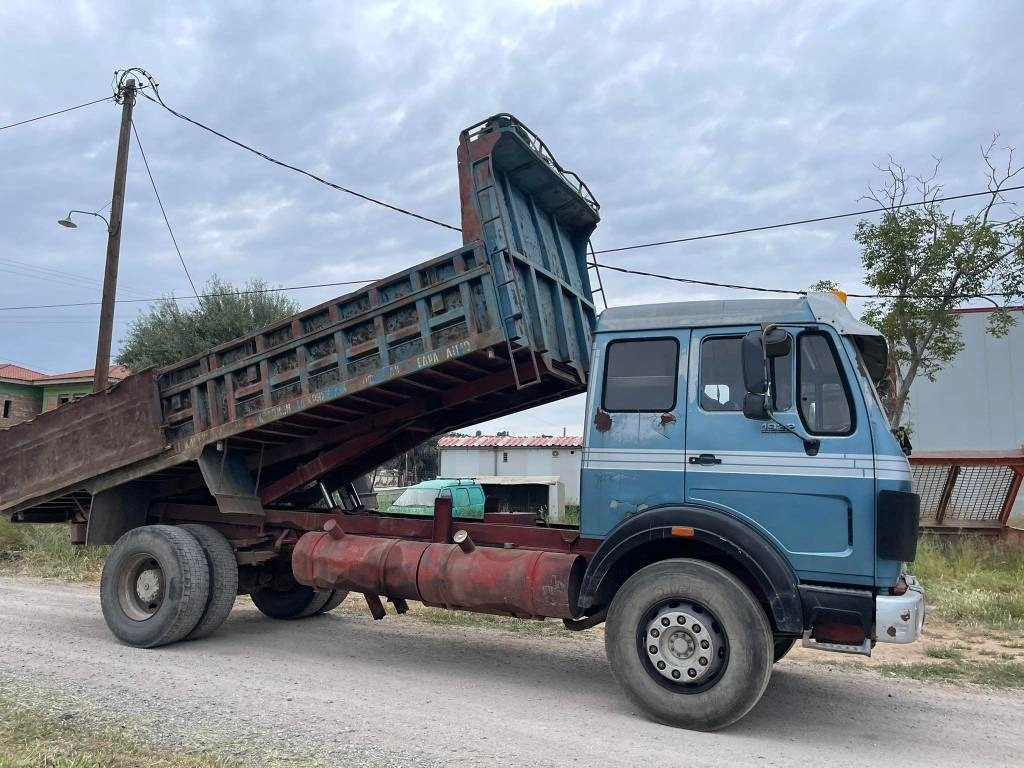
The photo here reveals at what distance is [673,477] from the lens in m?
5.57

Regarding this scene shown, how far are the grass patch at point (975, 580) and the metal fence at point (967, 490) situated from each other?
0.39m

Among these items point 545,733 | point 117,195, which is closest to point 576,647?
point 545,733

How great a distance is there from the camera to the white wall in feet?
95.8

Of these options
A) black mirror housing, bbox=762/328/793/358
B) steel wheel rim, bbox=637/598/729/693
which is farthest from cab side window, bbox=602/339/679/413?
steel wheel rim, bbox=637/598/729/693

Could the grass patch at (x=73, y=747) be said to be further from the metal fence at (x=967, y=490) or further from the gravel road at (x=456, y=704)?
the metal fence at (x=967, y=490)

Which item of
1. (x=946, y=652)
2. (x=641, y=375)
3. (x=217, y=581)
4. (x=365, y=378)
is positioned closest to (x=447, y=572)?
(x=365, y=378)

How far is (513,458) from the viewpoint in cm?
2984

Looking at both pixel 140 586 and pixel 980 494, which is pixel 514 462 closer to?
pixel 980 494

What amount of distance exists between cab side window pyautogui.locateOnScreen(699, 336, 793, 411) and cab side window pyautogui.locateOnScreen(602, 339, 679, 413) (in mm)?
206

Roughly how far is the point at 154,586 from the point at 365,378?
2.93 m

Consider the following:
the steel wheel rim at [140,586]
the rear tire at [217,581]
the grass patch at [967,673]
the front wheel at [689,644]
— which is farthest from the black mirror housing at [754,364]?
the steel wheel rim at [140,586]

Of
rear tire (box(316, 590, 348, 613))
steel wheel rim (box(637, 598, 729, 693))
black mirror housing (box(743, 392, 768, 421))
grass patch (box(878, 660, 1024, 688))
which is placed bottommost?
grass patch (box(878, 660, 1024, 688))

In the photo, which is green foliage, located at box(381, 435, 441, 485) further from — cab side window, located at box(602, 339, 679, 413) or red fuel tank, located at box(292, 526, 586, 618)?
cab side window, located at box(602, 339, 679, 413)

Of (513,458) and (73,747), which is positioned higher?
(513,458)
